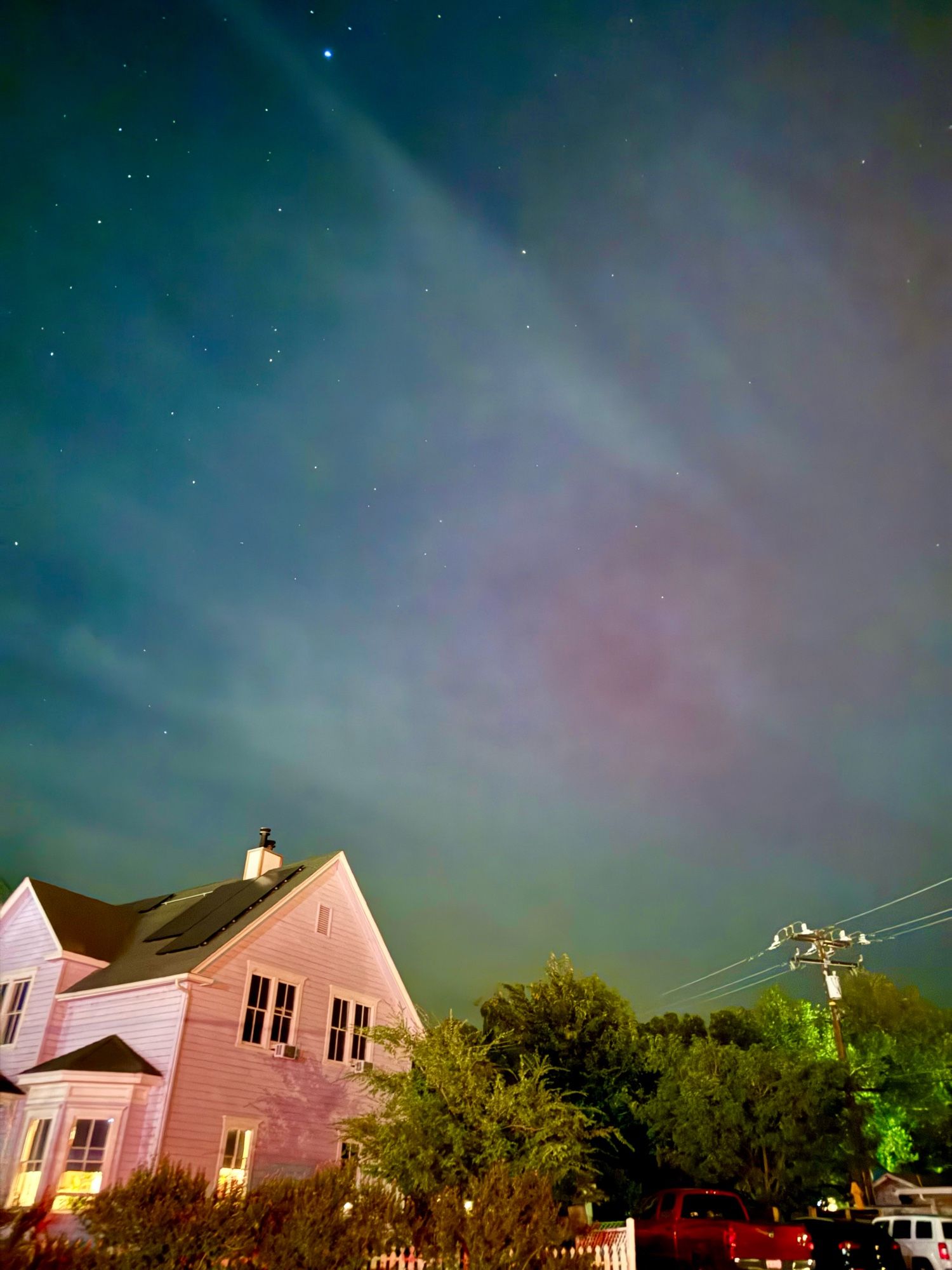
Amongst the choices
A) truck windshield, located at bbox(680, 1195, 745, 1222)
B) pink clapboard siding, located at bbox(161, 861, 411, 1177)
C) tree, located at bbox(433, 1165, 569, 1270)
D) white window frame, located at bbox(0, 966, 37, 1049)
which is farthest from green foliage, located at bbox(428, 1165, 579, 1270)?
white window frame, located at bbox(0, 966, 37, 1049)

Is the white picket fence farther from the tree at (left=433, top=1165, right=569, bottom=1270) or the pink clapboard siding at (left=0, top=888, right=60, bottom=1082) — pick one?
the pink clapboard siding at (left=0, top=888, right=60, bottom=1082)

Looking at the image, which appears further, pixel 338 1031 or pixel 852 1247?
pixel 338 1031

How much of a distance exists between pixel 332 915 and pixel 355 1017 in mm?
2921

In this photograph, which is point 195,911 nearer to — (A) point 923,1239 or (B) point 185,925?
(B) point 185,925

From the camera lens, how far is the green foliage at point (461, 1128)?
50.5 ft

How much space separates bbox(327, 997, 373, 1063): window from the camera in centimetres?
2438

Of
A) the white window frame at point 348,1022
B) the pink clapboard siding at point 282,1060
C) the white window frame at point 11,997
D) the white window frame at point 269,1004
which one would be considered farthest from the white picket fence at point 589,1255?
the white window frame at point 11,997

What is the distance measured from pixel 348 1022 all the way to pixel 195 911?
5414mm

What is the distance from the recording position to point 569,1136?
15.8 m

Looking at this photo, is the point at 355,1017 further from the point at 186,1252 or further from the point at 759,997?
the point at 759,997

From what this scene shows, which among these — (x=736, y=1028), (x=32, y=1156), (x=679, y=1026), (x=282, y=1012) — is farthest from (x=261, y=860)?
(x=736, y=1028)

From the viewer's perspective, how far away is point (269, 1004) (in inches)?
891

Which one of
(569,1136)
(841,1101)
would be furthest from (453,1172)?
(841,1101)

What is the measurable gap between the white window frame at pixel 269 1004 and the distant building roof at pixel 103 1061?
241 centimetres
